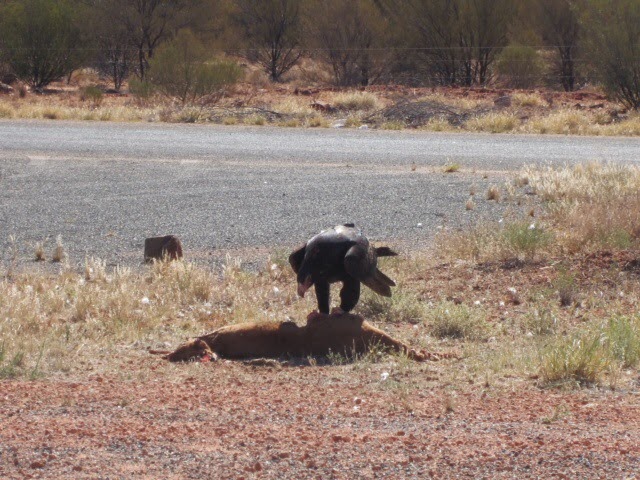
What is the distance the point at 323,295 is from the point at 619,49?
25990mm

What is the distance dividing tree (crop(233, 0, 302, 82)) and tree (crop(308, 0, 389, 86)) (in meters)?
2.38

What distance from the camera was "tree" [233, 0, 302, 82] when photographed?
48.2 metres

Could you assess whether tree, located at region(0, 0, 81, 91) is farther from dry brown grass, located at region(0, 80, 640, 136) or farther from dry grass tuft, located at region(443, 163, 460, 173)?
dry grass tuft, located at region(443, 163, 460, 173)

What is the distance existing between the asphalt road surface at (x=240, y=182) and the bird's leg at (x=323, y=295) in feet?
12.9

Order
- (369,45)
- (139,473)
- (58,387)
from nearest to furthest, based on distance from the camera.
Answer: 1. (139,473)
2. (58,387)
3. (369,45)

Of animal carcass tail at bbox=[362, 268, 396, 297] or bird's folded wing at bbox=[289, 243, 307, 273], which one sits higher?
bird's folded wing at bbox=[289, 243, 307, 273]

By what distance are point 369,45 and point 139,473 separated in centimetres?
4168

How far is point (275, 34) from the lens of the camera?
1932 inches

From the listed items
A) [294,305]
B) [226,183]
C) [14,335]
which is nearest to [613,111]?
[226,183]

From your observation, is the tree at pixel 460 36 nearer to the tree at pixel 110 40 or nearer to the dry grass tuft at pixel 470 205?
the tree at pixel 110 40

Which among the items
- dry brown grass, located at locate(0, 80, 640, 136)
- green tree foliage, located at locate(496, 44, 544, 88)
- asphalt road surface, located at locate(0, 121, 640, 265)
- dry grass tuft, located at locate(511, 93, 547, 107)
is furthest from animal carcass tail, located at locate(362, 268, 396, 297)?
green tree foliage, located at locate(496, 44, 544, 88)

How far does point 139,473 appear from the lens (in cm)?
434

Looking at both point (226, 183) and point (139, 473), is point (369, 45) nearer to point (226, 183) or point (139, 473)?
point (226, 183)

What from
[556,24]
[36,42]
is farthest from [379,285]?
[556,24]
